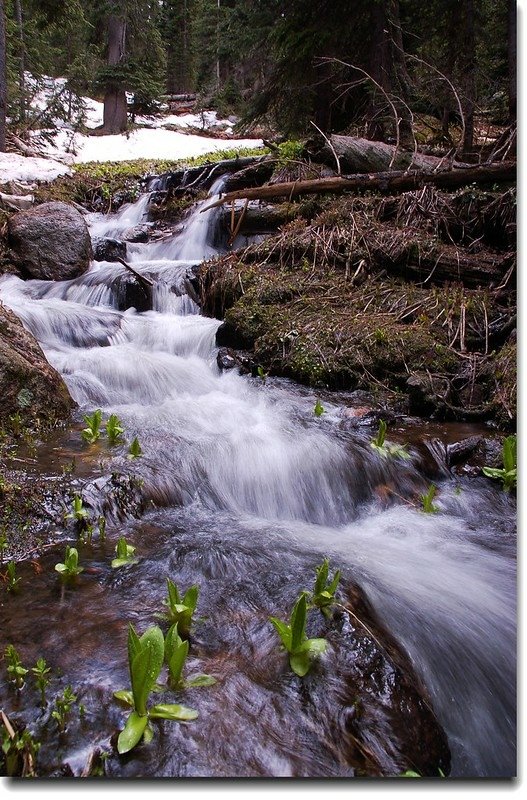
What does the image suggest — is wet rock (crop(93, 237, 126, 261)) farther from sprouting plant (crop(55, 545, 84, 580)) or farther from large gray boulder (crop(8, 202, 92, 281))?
sprouting plant (crop(55, 545, 84, 580))

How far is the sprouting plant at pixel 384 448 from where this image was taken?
408cm

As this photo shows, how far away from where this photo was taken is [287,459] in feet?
13.1

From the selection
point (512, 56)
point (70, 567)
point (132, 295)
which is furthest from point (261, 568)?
point (512, 56)

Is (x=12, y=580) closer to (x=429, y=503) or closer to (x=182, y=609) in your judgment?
(x=182, y=609)

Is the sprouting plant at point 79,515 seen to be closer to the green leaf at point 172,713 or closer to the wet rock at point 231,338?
the green leaf at point 172,713

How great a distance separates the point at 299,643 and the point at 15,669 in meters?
0.99

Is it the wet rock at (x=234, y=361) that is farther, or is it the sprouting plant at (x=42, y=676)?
the wet rock at (x=234, y=361)

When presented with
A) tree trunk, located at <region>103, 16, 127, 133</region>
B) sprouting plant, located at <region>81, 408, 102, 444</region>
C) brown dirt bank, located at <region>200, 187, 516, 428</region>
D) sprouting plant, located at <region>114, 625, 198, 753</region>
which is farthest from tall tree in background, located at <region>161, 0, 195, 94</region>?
sprouting plant, located at <region>114, 625, 198, 753</region>

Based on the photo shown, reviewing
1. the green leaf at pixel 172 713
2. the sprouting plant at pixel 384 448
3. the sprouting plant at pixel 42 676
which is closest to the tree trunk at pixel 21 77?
the sprouting plant at pixel 384 448

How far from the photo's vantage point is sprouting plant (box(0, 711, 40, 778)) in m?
1.43

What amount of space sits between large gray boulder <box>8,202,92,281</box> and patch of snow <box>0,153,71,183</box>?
409 centimetres

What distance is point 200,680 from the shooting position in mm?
1766

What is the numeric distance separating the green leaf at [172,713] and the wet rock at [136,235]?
10.1 m

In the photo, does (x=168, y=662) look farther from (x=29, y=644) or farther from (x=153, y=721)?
(x=29, y=644)
